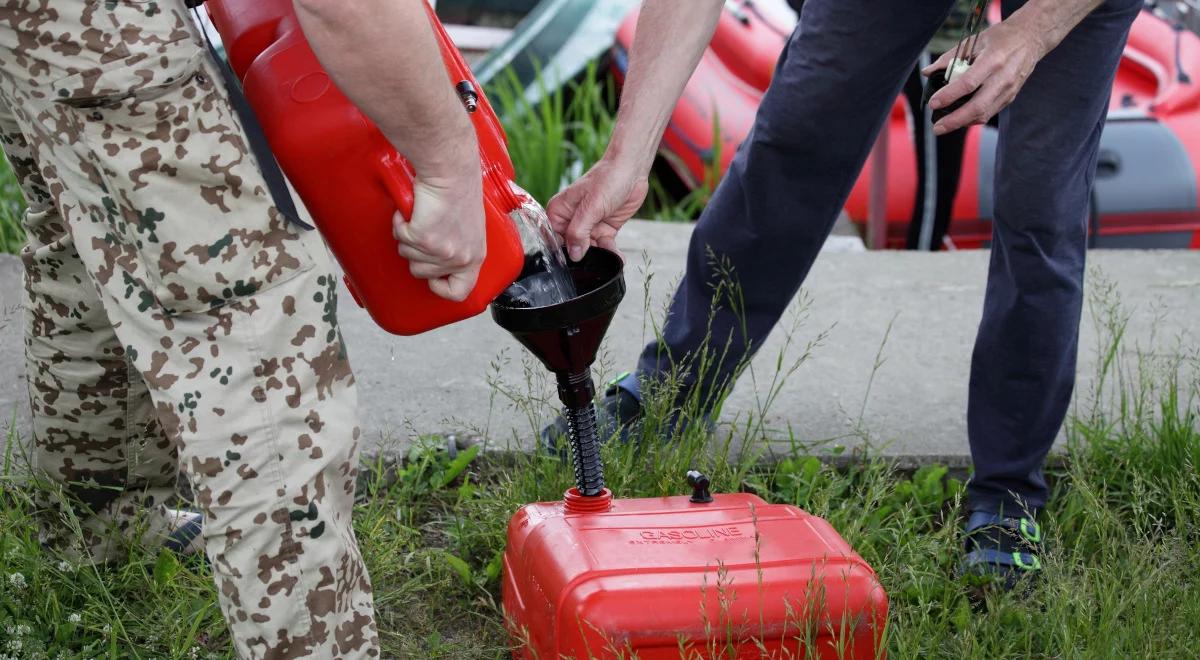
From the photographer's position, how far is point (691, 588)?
164 cm

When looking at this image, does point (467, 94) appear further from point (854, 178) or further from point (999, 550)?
point (999, 550)

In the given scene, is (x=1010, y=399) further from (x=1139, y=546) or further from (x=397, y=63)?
(x=397, y=63)

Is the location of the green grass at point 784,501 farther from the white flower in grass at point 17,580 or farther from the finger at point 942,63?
the finger at point 942,63

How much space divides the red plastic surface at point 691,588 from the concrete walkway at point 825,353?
0.61 metres

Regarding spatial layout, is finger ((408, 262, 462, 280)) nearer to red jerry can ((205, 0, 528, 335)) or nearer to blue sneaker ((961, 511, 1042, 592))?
red jerry can ((205, 0, 528, 335))

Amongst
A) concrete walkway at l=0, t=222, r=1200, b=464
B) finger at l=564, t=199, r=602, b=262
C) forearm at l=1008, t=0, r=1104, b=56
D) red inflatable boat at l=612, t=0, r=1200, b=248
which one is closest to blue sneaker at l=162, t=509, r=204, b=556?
concrete walkway at l=0, t=222, r=1200, b=464

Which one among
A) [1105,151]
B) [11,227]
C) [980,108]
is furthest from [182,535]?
[1105,151]

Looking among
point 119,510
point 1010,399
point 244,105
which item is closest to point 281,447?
point 244,105

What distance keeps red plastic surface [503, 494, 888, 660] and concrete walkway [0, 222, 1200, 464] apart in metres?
0.61

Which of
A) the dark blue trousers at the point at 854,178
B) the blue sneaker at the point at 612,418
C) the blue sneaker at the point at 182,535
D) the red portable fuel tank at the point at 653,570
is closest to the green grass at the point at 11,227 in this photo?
the blue sneaker at the point at 182,535

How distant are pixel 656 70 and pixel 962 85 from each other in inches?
19.4

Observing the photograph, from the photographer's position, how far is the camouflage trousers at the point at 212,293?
136 centimetres

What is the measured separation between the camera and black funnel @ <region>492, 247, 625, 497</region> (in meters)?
1.70

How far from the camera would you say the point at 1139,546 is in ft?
6.74
